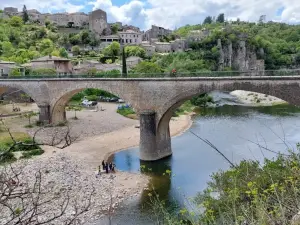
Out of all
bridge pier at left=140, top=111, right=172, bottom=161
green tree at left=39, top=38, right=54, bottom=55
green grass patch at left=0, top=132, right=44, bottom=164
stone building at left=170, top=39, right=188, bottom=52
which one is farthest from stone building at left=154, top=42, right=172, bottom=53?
bridge pier at left=140, top=111, right=172, bottom=161

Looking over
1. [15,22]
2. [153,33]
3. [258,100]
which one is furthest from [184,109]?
[15,22]

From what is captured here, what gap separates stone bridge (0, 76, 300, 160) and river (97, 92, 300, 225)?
1891mm

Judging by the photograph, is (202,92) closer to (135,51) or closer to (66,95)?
(66,95)

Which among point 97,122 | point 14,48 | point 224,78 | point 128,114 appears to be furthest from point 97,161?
point 14,48

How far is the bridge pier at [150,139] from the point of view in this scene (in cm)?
2527

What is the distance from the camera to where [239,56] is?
3378 inches

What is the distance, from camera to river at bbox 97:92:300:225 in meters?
18.6

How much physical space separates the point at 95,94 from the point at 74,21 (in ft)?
192

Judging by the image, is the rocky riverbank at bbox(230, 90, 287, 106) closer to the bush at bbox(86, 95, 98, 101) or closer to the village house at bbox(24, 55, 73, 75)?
the bush at bbox(86, 95, 98, 101)

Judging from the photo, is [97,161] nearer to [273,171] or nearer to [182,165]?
[182,165]

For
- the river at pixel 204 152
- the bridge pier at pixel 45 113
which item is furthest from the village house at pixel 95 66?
the bridge pier at pixel 45 113

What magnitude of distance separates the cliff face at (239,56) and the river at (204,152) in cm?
3769

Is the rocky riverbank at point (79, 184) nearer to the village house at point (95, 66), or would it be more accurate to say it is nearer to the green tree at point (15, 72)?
the green tree at point (15, 72)

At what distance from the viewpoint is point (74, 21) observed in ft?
367
